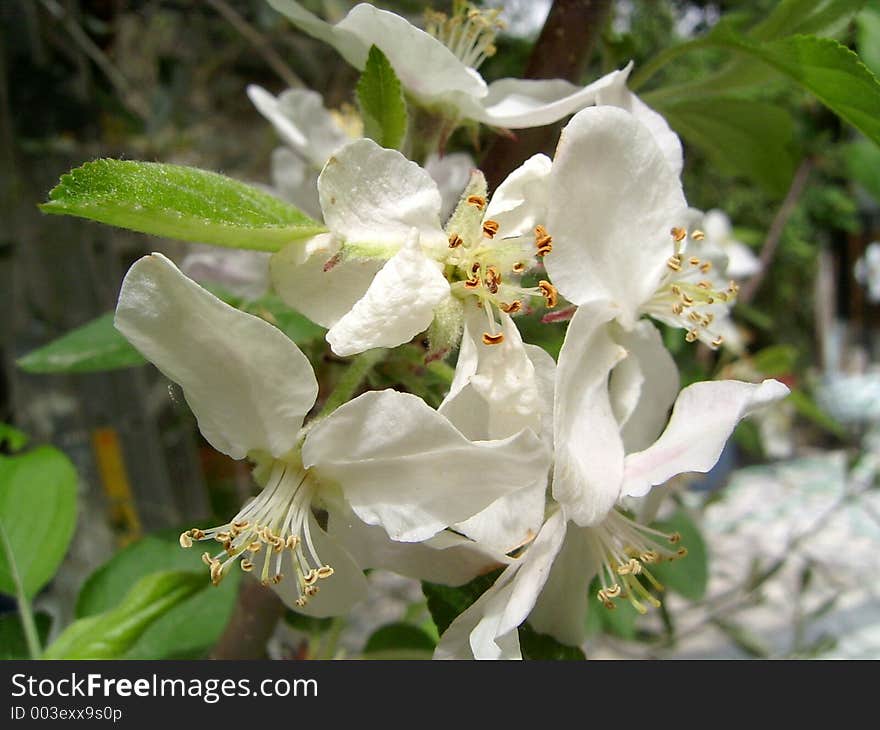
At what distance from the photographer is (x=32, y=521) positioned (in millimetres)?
674

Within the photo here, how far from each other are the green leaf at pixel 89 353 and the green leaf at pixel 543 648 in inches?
12.7

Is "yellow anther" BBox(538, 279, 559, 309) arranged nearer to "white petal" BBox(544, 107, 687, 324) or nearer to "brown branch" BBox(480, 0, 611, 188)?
"white petal" BBox(544, 107, 687, 324)

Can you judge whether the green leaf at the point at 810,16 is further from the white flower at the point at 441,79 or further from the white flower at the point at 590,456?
the white flower at the point at 590,456

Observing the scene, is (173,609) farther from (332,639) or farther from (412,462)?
(412,462)

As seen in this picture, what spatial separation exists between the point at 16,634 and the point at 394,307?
53cm

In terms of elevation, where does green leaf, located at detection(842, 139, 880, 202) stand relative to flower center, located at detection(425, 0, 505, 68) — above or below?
below

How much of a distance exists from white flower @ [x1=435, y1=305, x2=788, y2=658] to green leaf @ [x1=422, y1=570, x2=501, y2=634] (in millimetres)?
22

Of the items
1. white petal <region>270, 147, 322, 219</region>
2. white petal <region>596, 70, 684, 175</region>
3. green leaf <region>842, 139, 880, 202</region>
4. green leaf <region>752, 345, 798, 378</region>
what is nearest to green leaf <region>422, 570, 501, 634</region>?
white petal <region>596, 70, 684, 175</region>

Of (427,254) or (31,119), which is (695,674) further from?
(31,119)

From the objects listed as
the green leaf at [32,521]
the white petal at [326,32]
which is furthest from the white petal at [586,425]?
the green leaf at [32,521]

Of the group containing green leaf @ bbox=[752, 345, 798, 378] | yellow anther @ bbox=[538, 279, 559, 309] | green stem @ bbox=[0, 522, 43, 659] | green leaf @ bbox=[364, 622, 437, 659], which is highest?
yellow anther @ bbox=[538, 279, 559, 309]

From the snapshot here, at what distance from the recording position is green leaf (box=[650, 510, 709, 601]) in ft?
3.21

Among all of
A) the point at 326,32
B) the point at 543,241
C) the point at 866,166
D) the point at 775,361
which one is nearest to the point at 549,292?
the point at 543,241

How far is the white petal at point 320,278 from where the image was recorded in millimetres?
→ 404
